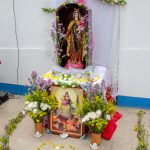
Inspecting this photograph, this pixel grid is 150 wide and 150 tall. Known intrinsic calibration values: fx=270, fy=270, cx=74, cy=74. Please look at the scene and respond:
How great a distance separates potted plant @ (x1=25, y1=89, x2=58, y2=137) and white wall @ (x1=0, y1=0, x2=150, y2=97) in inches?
34.4

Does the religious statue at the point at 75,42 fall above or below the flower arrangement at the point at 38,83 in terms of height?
above

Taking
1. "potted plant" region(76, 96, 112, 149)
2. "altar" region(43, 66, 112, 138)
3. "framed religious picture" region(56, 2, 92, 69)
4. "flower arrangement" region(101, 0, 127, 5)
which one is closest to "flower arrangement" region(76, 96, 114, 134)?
"potted plant" region(76, 96, 112, 149)

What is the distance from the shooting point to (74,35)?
292 centimetres

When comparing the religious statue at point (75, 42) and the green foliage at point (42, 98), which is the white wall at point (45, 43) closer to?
the religious statue at point (75, 42)

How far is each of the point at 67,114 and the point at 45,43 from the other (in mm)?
1105

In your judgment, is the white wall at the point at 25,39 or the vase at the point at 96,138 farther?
the white wall at the point at 25,39

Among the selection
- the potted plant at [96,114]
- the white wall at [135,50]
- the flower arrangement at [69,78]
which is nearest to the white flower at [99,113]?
the potted plant at [96,114]

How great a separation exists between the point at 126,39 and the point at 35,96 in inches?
49.6

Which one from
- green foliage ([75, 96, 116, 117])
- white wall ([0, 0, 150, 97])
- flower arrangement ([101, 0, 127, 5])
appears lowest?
green foliage ([75, 96, 116, 117])

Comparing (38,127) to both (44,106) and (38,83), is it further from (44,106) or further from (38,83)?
(38,83)

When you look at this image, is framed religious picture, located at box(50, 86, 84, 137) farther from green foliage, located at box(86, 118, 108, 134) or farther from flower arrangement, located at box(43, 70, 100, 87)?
green foliage, located at box(86, 118, 108, 134)

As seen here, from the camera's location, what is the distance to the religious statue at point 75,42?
9.42 ft

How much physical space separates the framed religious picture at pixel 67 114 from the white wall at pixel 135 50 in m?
0.84

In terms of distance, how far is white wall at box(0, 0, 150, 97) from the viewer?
121 inches
